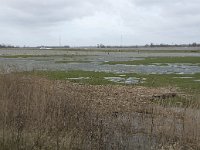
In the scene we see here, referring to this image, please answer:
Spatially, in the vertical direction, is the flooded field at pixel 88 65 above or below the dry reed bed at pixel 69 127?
below

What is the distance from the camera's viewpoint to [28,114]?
35.2 feet

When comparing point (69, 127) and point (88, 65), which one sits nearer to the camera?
point (69, 127)

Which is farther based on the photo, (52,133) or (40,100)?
(40,100)

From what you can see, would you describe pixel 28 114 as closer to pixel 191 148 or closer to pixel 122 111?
pixel 191 148

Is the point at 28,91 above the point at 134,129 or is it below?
above

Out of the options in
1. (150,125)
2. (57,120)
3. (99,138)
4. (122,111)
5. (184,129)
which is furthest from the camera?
(122,111)

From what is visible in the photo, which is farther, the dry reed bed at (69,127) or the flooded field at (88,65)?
the flooded field at (88,65)

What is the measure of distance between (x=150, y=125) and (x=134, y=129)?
69 cm

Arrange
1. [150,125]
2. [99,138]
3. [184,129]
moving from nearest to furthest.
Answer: [99,138], [184,129], [150,125]

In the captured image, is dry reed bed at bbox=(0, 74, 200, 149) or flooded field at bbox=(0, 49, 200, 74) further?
flooded field at bbox=(0, 49, 200, 74)

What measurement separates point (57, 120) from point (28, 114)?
92 centimetres

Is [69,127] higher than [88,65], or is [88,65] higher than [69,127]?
[69,127]

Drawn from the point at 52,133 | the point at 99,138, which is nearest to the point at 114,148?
the point at 99,138

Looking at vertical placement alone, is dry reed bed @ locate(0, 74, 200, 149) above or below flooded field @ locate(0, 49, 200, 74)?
above
